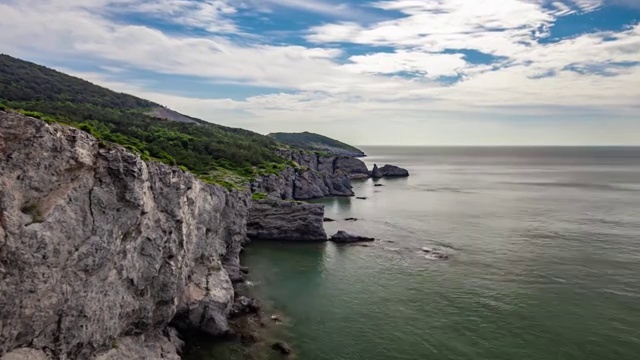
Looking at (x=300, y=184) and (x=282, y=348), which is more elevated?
(x=300, y=184)

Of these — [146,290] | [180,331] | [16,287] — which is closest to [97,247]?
[16,287]

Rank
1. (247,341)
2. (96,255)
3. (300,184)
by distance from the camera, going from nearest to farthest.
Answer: (96,255) → (247,341) → (300,184)

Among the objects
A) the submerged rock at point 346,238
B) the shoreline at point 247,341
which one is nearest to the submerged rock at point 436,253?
the submerged rock at point 346,238

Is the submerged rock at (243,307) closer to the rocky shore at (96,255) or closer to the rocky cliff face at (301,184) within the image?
the rocky shore at (96,255)

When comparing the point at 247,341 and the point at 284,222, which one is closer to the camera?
the point at 247,341

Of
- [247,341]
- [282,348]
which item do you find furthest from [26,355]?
[282,348]

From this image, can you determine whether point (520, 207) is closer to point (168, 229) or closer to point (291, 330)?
point (291, 330)

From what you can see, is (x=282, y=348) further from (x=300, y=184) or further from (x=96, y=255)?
(x=300, y=184)
